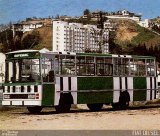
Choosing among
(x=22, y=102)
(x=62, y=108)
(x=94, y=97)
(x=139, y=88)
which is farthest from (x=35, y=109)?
(x=139, y=88)

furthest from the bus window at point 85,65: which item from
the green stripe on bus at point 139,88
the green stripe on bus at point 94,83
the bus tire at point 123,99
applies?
the green stripe on bus at point 139,88

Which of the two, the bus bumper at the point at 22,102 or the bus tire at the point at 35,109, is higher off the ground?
the bus bumper at the point at 22,102

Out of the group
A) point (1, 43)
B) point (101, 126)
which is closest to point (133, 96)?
point (101, 126)

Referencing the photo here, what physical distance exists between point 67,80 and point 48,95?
1.11 m

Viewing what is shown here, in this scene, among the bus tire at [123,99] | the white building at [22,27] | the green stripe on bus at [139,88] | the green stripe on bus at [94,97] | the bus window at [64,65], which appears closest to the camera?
the bus window at [64,65]

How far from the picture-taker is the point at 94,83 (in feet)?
69.9

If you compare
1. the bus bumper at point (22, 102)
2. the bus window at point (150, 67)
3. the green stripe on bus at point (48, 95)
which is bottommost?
the bus bumper at point (22, 102)

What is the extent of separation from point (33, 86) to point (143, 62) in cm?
733

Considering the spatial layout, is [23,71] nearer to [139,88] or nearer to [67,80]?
[67,80]

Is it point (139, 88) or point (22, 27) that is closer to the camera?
point (139, 88)

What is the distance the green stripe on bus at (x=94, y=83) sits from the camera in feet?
67.6

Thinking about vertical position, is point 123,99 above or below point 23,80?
below

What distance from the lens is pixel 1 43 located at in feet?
156

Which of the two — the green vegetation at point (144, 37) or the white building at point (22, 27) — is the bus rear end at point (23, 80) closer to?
the white building at point (22, 27)
